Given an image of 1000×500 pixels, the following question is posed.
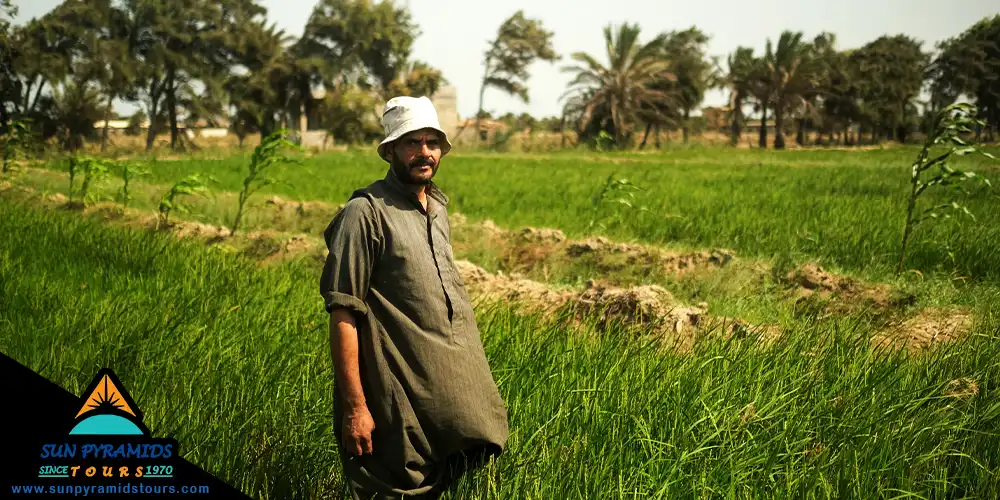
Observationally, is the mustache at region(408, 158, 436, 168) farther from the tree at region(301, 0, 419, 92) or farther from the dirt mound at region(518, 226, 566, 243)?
the tree at region(301, 0, 419, 92)

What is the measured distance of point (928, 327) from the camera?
13.3ft

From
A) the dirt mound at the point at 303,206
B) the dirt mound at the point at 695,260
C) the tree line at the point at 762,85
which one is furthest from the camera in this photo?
the tree line at the point at 762,85

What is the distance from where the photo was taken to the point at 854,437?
2320mm

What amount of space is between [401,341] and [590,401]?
0.96 metres

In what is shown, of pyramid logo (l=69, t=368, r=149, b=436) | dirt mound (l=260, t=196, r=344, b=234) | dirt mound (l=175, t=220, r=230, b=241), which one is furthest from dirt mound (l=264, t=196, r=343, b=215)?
pyramid logo (l=69, t=368, r=149, b=436)

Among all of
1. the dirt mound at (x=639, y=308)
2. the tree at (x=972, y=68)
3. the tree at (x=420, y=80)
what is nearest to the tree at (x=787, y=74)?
the tree at (x=972, y=68)

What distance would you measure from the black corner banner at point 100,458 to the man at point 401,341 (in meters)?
0.42

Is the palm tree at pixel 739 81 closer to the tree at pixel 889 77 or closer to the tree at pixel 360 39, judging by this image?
the tree at pixel 889 77

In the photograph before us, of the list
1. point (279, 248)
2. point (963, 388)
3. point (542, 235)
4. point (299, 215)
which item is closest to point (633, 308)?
point (963, 388)

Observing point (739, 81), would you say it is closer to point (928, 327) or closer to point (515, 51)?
point (515, 51)

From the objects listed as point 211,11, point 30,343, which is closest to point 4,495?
point 30,343

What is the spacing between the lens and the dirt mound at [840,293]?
481 centimetres

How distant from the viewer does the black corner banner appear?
1.79 m

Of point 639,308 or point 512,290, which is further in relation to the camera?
point 512,290
